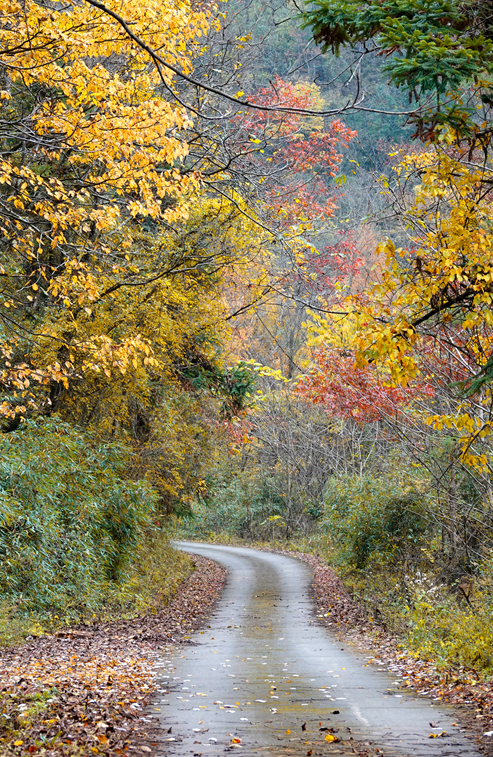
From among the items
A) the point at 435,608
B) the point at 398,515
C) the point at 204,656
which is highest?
the point at 398,515

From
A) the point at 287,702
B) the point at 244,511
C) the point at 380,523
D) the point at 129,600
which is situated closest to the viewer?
the point at 287,702

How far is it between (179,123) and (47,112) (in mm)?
1928

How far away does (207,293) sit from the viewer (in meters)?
18.8

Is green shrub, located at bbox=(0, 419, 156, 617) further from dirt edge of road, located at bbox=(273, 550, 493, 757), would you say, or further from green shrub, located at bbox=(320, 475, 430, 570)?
green shrub, located at bbox=(320, 475, 430, 570)

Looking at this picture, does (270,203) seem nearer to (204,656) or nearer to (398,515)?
(204,656)

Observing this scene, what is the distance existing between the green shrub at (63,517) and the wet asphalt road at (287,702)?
247 cm

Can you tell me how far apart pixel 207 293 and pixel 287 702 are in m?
12.5

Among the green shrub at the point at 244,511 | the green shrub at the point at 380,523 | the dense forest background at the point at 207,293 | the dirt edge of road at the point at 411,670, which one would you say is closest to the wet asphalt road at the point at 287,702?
the dirt edge of road at the point at 411,670

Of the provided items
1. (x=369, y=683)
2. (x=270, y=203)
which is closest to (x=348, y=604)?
(x=369, y=683)

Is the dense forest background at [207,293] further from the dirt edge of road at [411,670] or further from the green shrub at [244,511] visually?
the green shrub at [244,511]

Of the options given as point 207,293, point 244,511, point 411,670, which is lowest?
point 411,670

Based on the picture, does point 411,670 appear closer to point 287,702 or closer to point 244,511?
point 287,702

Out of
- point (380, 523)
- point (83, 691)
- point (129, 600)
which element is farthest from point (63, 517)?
point (380, 523)

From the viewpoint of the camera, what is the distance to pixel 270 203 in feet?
38.9
